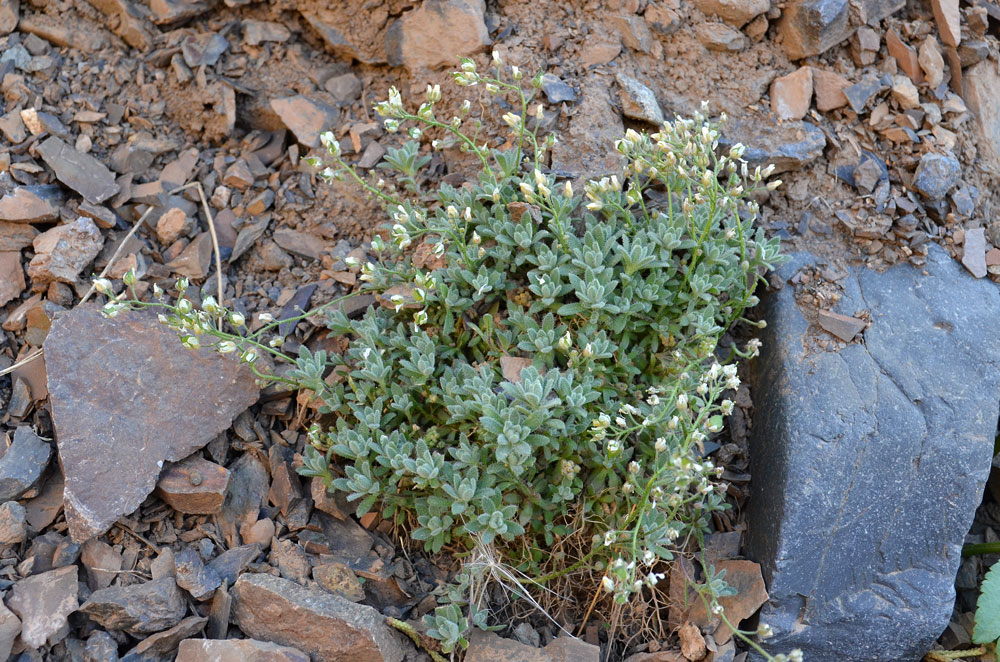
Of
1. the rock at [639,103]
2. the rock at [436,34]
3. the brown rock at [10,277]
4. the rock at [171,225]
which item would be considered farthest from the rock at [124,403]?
the rock at [639,103]

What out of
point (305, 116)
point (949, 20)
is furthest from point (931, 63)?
point (305, 116)

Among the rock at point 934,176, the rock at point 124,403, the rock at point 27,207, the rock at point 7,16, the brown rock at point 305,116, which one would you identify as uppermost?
the rock at point 934,176

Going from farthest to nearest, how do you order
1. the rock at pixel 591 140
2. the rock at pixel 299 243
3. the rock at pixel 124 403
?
the rock at pixel 299 243 < the rock at pixel 591 140 < the rock at pixel 124 403

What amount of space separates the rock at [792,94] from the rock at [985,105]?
2.74 feet

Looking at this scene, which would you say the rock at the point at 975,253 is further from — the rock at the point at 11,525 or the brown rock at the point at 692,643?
the rock at the point at 11,525

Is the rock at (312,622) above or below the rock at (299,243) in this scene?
below

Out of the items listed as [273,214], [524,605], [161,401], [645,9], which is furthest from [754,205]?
[161,401]

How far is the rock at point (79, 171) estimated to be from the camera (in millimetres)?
3846

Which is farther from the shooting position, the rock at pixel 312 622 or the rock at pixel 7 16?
the rock at pixel 7 16

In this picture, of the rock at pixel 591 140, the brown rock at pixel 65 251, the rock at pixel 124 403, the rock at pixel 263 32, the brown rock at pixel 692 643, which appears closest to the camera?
the brown rock at pixel 692 643

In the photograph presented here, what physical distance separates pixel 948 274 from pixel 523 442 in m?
2.12

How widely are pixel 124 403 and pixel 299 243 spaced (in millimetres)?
1087

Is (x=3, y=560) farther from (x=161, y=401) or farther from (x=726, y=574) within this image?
(x=726, y=574)

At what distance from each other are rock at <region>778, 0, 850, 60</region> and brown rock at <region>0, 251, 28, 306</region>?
12.0 ft
